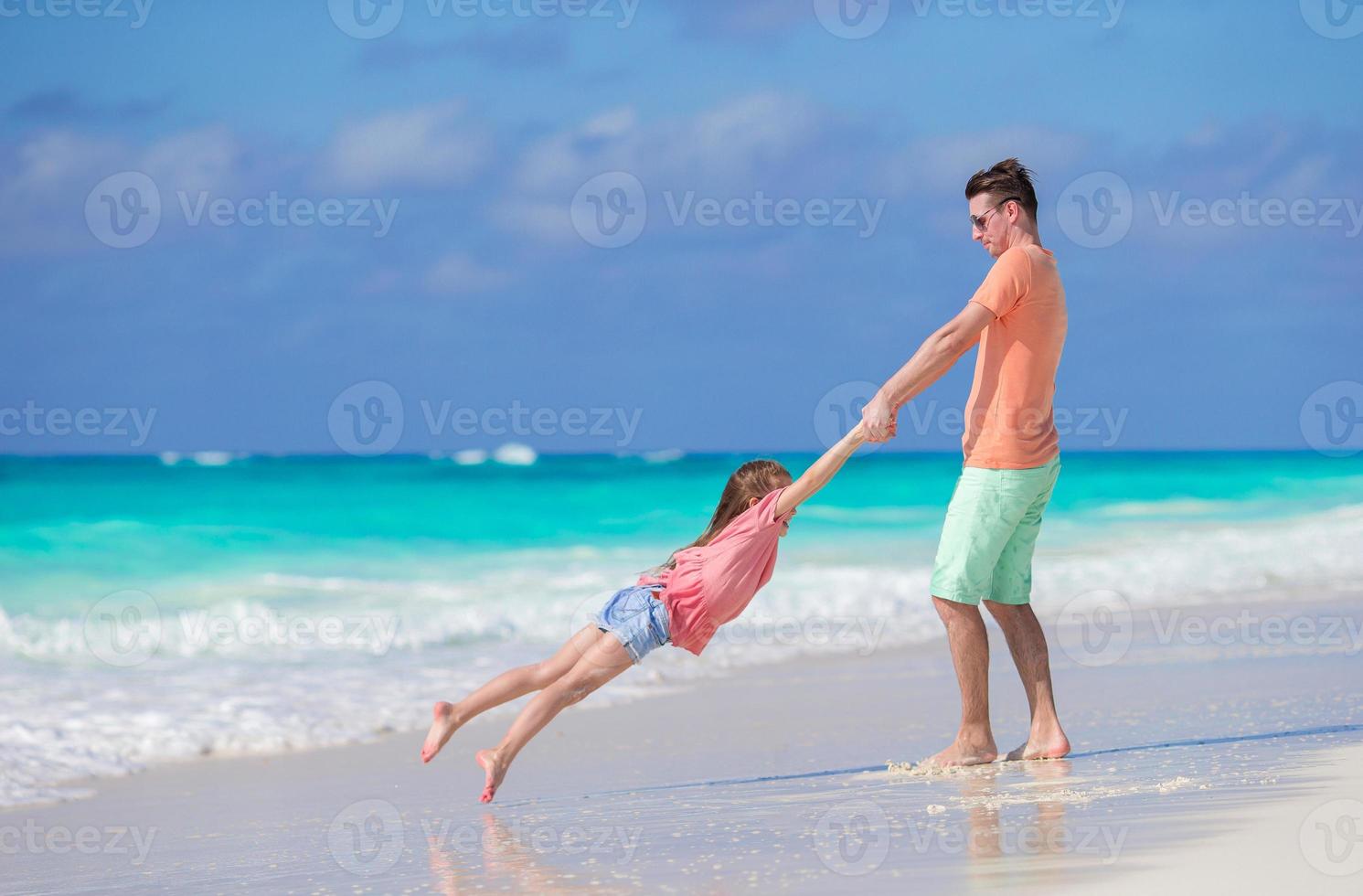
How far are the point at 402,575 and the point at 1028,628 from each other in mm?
11346

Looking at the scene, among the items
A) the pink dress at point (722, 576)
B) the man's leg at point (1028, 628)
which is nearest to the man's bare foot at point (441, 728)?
the pink dress at point (722, 576)

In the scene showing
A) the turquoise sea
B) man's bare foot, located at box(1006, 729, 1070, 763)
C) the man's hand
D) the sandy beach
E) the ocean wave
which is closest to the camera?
the sandy beach

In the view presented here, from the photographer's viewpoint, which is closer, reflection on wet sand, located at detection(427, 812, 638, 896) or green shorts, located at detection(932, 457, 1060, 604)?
reflection on wet sand, located at detection(427, 812, 638, 896)

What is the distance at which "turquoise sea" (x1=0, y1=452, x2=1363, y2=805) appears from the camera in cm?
650

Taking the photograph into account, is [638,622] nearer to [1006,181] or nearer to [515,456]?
[1006,181]

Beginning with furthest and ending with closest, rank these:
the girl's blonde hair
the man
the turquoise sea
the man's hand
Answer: the turquoise sea, the girl's blonde hair, the man, the man's hand

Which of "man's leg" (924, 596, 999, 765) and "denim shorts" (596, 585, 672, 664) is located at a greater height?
"denim shorts" (596, 585, 672, 664)

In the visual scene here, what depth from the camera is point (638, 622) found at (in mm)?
4387

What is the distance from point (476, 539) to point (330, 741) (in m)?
13.0

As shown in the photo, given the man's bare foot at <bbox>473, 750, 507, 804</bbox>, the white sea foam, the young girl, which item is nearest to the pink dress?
the young girl

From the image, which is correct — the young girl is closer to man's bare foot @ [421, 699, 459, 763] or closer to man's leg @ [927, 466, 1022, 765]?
man's bare foot @ [421, 699, 459, 763]

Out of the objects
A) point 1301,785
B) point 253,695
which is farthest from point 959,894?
point 253,695

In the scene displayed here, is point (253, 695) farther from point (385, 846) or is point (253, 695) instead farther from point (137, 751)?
point (385, 846)

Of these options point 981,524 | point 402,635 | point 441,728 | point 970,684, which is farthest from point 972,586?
point 402,635
